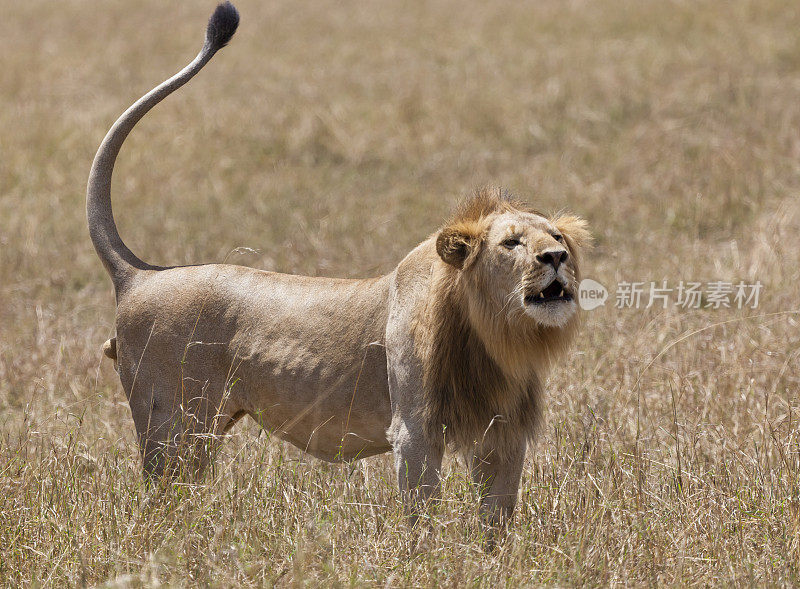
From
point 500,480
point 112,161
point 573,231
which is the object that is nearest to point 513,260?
point 573,231

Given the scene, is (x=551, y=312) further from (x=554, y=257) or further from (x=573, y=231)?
(x=573, y=231)

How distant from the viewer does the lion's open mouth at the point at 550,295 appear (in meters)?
3.31

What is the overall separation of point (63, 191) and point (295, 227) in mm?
3061

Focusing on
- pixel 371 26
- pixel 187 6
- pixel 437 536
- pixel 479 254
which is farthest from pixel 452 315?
pixel 187 6

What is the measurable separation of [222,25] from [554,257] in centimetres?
194

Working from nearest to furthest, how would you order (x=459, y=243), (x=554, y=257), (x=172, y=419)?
(x=554, y=257)
(x=459, y=243)
(x=172, y=419)

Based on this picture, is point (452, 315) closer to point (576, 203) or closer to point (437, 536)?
point (437, 536)

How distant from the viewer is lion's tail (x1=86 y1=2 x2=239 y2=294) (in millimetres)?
4309

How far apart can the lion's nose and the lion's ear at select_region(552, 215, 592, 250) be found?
0.37 metres

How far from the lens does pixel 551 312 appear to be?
130 inches

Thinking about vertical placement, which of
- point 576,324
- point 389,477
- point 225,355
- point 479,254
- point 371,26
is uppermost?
point 371,26

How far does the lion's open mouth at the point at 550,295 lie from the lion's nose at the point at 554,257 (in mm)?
57

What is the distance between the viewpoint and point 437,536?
3.33m

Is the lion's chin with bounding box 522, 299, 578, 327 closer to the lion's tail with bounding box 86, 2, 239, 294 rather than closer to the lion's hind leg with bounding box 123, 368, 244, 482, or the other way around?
the lion's hind leg with bounding box 123, 368, 244, 482
